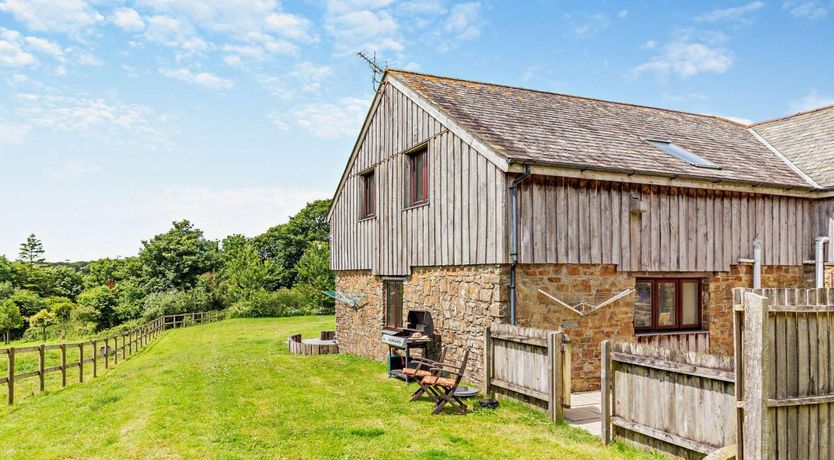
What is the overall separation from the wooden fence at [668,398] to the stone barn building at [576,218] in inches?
138

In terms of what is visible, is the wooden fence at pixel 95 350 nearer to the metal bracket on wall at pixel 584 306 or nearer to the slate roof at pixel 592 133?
the slate roof at pixel 592 133

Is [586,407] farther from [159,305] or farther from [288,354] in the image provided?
[159,305]

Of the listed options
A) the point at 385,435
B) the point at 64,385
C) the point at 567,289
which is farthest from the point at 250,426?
the point at 64,385

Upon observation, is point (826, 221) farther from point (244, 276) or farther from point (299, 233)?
point (299, 233)

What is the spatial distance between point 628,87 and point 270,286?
3925cm

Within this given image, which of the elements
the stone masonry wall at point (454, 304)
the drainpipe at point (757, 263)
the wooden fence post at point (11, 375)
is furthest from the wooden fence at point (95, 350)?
the drainpipe at point (757, 263)

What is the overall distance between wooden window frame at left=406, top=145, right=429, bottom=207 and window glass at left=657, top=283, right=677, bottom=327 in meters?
5.49

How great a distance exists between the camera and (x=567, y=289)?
11.6 metres

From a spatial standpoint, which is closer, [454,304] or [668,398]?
[668,398]

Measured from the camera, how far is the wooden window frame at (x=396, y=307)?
15.7 meters

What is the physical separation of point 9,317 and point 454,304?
46.9 metres

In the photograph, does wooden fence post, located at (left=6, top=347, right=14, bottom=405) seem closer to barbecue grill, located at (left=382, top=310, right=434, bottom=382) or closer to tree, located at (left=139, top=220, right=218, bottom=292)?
barbecue grill, located at (left=382, top=310, right=434, bottom=382)

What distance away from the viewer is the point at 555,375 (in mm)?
8914

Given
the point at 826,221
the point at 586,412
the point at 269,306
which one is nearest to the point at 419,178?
the point at 586,412
